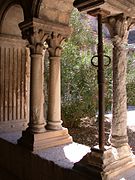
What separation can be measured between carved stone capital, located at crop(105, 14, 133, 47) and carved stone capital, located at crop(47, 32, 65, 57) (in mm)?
1137

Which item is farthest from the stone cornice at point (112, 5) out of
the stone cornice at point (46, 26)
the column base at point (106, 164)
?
the column base at point (106, 164)

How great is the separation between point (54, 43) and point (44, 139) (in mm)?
1373

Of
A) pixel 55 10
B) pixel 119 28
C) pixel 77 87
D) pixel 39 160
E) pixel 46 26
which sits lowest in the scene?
pixel 39 160

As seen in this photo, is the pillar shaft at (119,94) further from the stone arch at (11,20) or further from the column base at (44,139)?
the stone arch at (11,20)

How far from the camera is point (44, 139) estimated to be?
11.6 ft

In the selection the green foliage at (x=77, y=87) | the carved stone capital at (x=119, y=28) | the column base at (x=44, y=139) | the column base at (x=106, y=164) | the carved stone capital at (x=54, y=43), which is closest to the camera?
→ the column base at (x=106, y=164)

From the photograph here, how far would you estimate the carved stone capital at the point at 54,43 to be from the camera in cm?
372

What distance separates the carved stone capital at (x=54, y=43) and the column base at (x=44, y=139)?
113cm

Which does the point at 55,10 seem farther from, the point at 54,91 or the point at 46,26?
the point at 54,91

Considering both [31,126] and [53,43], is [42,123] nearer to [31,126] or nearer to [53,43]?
[31,126]

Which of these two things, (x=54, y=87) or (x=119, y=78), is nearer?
(x=119, y=78)

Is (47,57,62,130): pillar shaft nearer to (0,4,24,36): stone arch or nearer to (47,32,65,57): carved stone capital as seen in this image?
(47,32,65,57): carved stone capital

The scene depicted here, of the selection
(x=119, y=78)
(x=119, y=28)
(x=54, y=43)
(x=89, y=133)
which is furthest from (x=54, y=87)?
(x=89, y=133)

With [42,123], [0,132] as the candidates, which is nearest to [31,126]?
[42,123]
